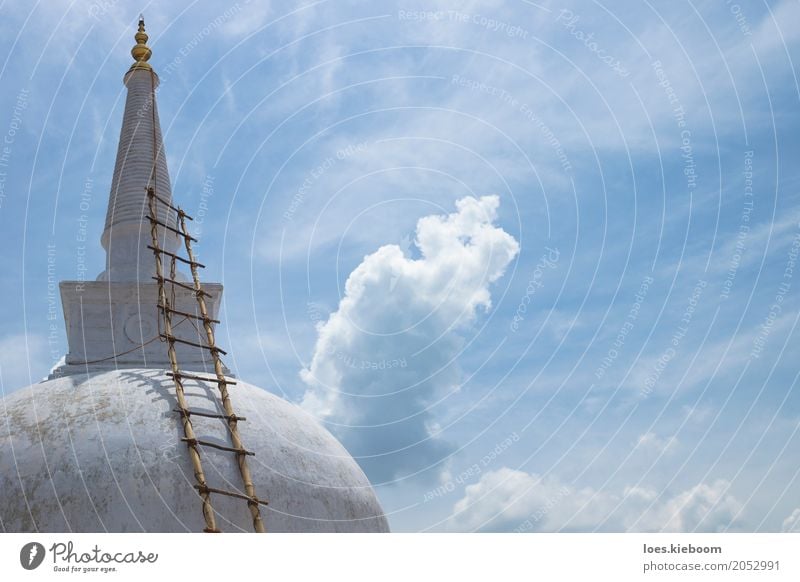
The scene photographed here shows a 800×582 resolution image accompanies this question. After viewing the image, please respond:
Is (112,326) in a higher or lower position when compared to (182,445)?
higher

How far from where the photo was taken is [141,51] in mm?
21141

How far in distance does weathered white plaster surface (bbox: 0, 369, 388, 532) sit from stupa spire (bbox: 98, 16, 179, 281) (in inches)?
196

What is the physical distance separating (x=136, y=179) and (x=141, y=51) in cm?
388

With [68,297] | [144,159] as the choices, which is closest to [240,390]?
[68,297]

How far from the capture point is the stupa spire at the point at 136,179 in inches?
712

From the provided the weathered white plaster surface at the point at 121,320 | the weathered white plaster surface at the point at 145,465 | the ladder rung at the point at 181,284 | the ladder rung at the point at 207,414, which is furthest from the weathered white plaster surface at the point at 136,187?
the ladder rung at the point at 207,414

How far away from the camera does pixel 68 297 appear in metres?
16.9

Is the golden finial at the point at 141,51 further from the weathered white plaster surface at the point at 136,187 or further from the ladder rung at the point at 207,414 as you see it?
the ladder rung at the point at 207,414

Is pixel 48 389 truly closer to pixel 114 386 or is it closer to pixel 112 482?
pixel 114 386

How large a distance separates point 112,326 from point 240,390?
15.0ft

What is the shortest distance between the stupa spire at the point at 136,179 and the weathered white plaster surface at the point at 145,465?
16.3 ft

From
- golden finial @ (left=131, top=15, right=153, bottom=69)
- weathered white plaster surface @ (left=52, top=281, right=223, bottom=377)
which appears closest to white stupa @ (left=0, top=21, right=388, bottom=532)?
weathered white plaster surface @ (left=52, top=281, right=223, bottom=377)
